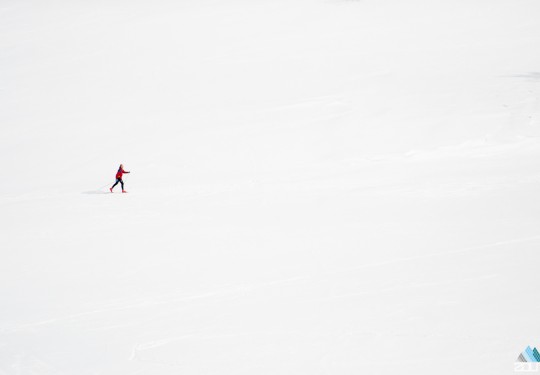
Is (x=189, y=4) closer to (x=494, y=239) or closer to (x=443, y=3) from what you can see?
(x=443, y=3)

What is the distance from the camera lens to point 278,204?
14.3 metres

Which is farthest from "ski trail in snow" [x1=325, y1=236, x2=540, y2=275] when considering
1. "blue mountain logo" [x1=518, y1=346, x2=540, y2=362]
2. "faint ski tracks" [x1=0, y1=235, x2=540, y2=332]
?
"blue mountain logo" [x1=518, y1=346, x2=540, y2=362]

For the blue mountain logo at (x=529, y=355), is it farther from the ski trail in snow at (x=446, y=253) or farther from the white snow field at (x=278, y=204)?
the ski trail in snow at (x=446, y=253)

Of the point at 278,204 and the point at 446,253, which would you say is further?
the point at 278,204

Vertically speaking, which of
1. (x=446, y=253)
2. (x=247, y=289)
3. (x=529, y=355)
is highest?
(x=446, y=253)

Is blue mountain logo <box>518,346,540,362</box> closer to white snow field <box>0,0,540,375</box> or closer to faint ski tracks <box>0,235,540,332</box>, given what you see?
white snow field <box>0,0,540,375</box>

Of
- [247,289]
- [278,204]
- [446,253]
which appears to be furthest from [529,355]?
[278,204]

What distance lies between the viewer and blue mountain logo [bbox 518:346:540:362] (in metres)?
6.44

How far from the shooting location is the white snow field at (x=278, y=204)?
7.46 meters

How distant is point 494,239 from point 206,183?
946 centimetres

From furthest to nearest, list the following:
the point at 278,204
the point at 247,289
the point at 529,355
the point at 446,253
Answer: the point at 278,204 < the point at 446,253 < the point at 247,289 < the point at 529,355

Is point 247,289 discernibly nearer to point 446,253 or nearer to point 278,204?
point 446,253

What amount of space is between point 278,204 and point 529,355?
8.41 metres

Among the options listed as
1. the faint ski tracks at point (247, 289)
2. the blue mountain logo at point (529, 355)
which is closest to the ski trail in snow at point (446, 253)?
the faint ski tracks at point (247, 289)
